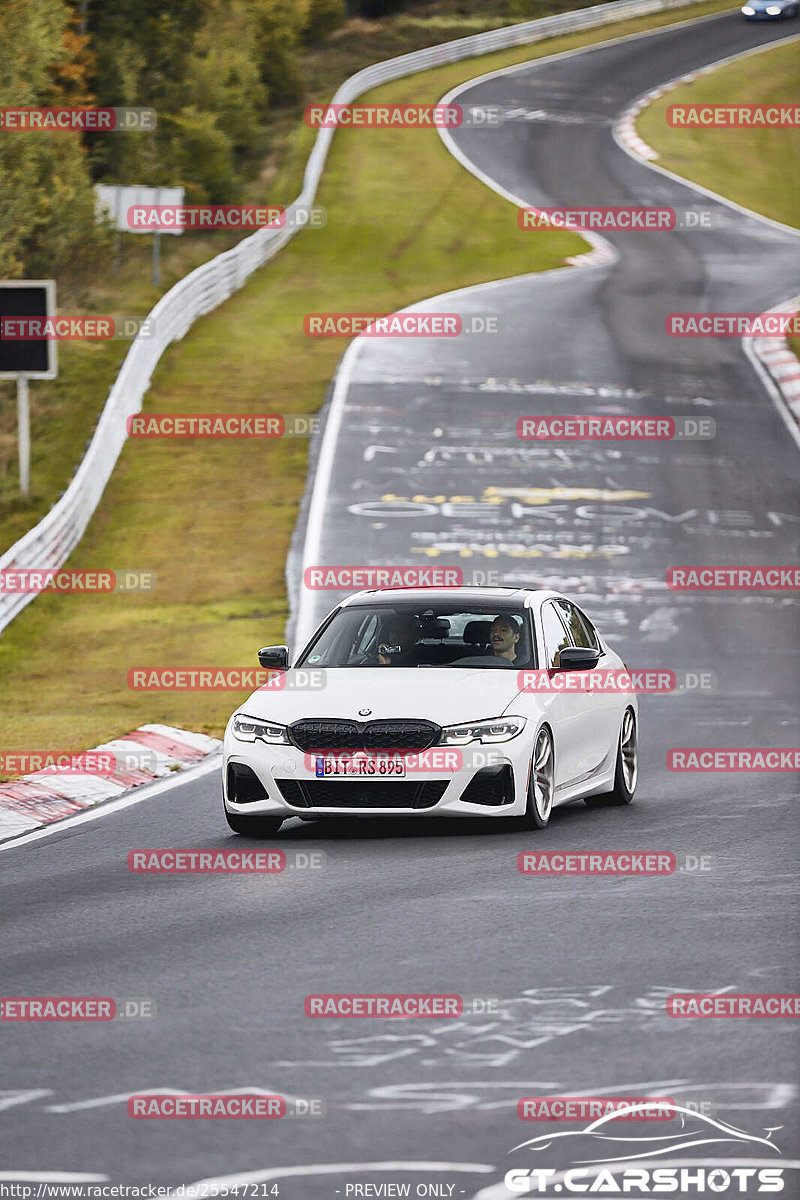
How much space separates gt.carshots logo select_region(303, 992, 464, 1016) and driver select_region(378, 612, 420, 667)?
4.94 metres

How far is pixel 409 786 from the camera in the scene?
36.6 ft

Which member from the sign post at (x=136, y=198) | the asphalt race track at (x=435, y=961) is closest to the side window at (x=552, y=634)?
the asphalt race track at (x=435, y=961)

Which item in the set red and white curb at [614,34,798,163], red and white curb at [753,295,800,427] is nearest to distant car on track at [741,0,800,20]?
red and white curb at [614,34,798,163]

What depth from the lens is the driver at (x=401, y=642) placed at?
1234 cm

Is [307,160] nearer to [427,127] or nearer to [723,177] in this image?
[427,127]

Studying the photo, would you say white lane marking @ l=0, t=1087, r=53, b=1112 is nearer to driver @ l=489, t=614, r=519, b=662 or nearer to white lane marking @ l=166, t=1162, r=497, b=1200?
white lane marking @ l=166, t=1162, r=497, b=1200

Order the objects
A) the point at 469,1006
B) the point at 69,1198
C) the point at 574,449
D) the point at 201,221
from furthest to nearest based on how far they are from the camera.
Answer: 1. the point at 201,221
2. the point at 574,449
3. the point at 469,1006
4. the point at 69,1198

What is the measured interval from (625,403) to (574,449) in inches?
106

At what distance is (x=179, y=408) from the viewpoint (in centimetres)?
3500

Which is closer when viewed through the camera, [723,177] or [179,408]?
[179,408]

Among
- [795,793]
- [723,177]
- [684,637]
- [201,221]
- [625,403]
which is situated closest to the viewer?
[795,793]

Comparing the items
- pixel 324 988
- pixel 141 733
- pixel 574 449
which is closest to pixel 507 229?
pixel 574 449

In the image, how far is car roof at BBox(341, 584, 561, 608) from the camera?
12727 mm

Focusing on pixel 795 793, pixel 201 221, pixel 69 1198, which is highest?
pixel 69 1198
